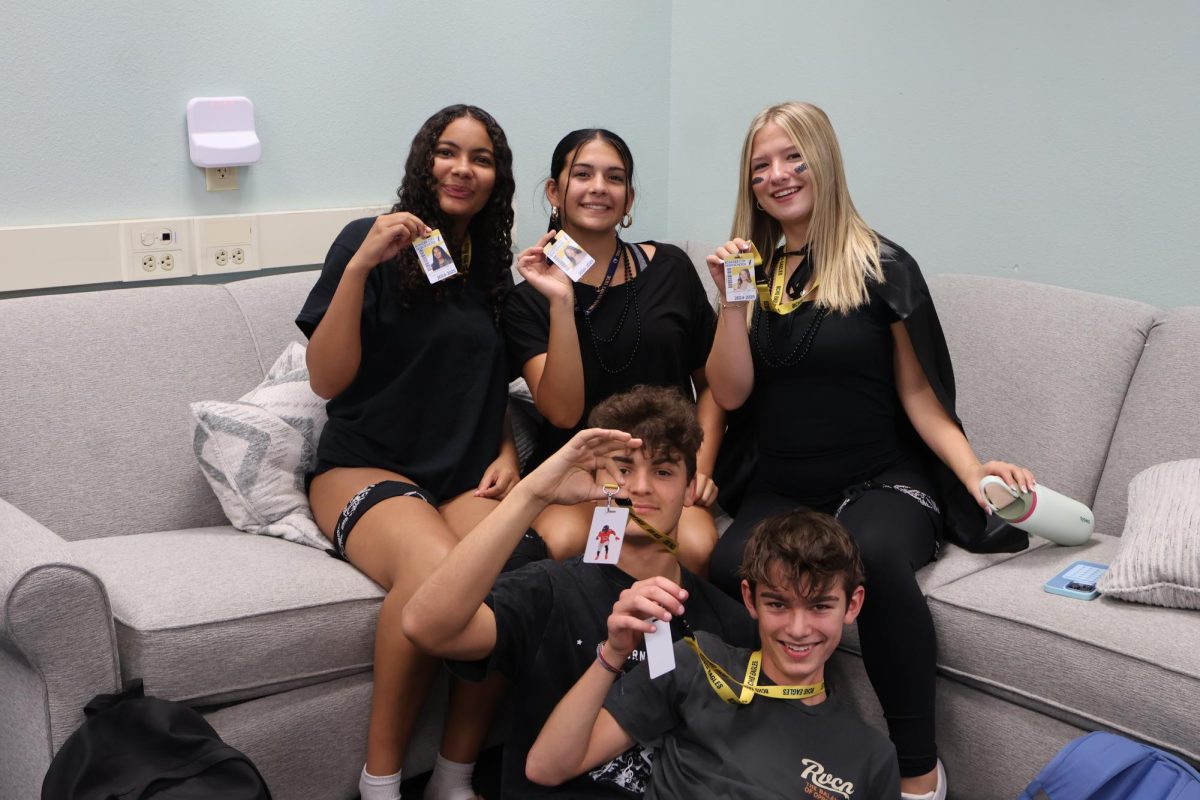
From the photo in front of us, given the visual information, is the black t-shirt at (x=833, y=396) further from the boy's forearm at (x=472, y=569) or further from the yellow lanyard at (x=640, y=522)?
the boy's forearm at (x=472, y=569)

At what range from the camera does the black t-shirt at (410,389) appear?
231cm

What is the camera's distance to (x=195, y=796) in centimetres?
167

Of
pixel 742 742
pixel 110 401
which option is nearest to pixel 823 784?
pixel 742 742

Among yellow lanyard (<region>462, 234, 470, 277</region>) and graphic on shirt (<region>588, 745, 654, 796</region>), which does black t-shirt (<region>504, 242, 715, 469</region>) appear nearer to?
yellow lanyard (<region>462, 234, 470, 277</region>)

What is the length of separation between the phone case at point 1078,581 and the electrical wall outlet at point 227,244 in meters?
1.95

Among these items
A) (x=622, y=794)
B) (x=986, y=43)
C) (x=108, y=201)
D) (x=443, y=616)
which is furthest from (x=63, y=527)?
(x=986, y=43)

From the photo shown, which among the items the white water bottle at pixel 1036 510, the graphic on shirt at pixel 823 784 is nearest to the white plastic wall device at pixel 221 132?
the white water bottle at pixel 1036 510

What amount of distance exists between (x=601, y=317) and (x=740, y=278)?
0.36 meters

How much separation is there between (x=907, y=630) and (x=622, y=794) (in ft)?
1.92

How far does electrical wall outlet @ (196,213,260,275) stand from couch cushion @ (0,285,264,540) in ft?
0.78

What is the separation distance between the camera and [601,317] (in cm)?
243

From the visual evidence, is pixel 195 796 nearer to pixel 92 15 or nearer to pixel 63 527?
pixel 63 527

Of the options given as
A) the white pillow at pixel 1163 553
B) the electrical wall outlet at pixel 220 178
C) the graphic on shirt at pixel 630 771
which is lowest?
the graphic on shirt at pixel 630 771

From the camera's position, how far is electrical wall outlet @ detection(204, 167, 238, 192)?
277cm
